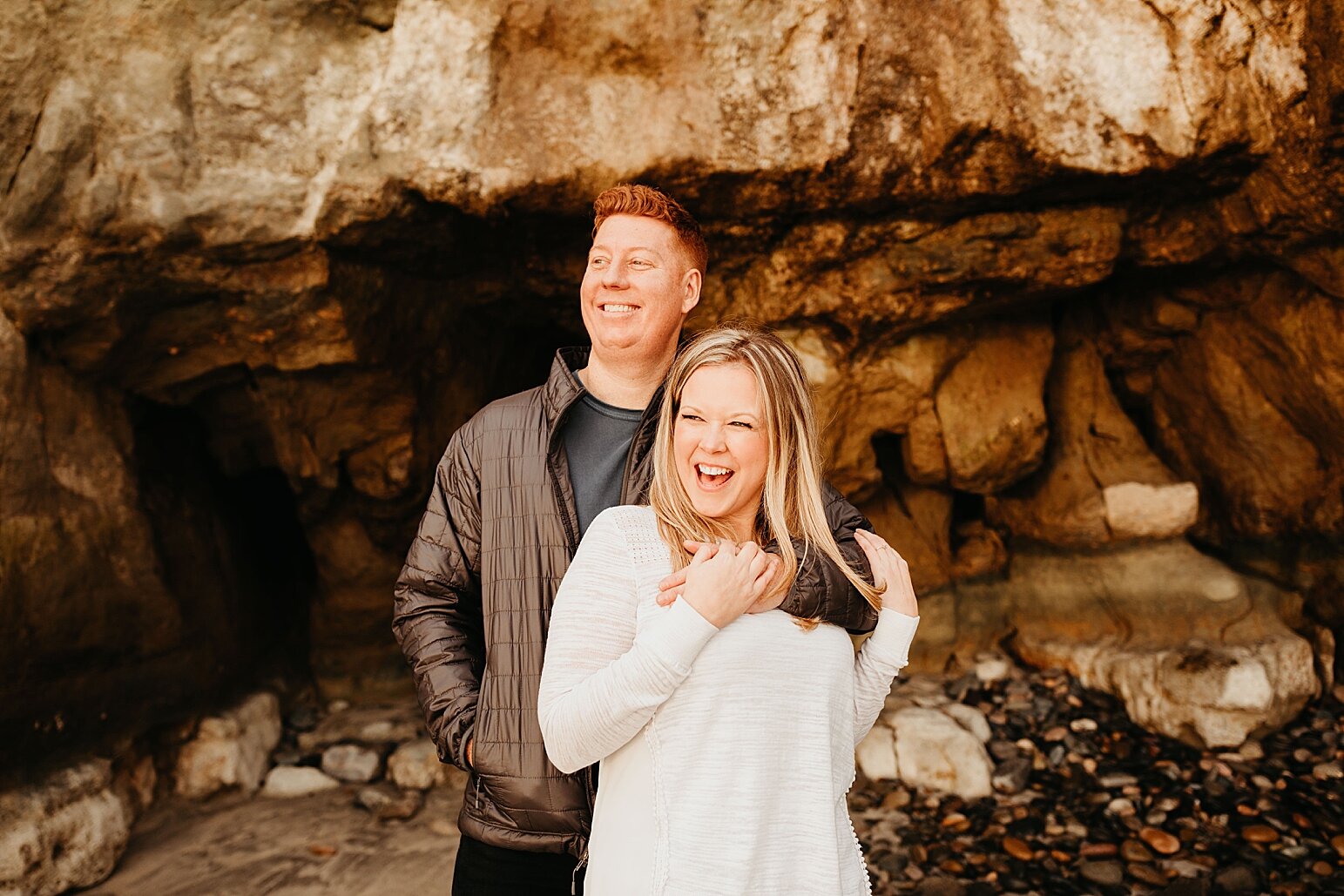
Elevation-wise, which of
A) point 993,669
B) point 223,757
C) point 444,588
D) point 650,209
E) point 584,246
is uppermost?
point 584,246

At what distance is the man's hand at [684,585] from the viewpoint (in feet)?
5.67

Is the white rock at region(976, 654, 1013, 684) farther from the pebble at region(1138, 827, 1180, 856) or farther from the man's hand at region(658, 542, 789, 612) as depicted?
the man's hand at region(658, 542, 789, 612)

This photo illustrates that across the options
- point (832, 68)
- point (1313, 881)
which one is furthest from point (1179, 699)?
point (832, 68)

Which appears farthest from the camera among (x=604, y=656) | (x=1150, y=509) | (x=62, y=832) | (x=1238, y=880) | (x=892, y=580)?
(x=1150, y=509)

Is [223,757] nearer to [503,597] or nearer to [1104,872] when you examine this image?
[503,597]

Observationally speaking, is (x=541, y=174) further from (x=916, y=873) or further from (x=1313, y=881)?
(x=1313, y=881)

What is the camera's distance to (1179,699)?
4699mm

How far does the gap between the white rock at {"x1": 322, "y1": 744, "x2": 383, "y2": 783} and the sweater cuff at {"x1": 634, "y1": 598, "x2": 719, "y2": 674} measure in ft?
12.9

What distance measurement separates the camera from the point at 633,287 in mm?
2348

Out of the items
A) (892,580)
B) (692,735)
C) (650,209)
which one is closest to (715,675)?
(692,735)

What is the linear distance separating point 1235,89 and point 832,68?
4.97ft

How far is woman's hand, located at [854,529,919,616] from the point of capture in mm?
1992

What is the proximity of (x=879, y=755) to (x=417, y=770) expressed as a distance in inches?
89.9

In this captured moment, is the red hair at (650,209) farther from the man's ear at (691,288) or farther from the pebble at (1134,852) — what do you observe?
the pebble at (1134,852)
